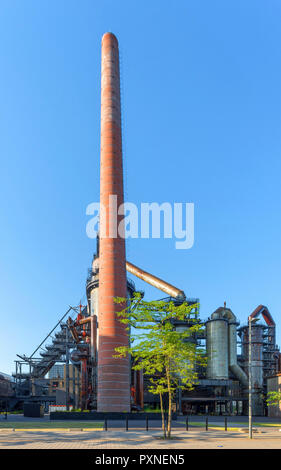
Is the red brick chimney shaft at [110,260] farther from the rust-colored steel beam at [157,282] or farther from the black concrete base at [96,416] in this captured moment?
the rust-colored steel beam at [157,282]

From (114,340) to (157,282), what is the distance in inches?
1146

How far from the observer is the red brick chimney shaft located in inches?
1665

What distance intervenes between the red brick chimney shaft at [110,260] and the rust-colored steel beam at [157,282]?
24.6m

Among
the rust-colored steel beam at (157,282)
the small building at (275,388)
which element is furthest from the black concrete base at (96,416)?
the rust-colored steel beam at (157,282)

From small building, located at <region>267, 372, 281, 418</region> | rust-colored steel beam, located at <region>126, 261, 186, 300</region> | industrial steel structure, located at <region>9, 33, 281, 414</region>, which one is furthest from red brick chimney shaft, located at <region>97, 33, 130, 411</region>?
small building, located at <region>267, 372, 281, 418</region>

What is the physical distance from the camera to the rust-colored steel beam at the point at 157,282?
68.7 metres

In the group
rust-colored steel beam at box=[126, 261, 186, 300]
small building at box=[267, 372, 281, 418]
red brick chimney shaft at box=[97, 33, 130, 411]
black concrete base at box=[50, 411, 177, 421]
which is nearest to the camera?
black concrete base at box=[50, 411, 177, 421]

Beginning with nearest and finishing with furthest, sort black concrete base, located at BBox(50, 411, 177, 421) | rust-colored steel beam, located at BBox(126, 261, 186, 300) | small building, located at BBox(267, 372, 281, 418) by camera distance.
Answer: black concrete base, located at BBox(50, 411, 177, 421) < small building, located at BBox(267, 372, 281, 418) < rust-colored steel beam, located at BBox(126, 261, 186, 300)

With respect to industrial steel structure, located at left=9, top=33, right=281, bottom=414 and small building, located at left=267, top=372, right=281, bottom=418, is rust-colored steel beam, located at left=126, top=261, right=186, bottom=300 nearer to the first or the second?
industrial steel structure, located at left=9, top=33, right=281, bottom=414

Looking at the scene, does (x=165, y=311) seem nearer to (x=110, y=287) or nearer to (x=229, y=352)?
(x=110, y=287)

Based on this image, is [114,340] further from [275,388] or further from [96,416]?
[275,388]

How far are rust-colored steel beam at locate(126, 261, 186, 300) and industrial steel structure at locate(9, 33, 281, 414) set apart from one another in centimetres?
16
